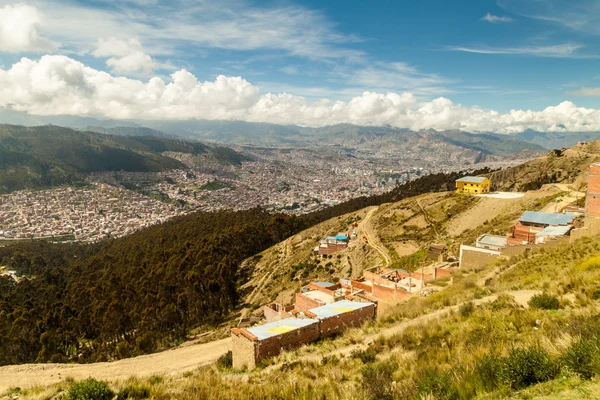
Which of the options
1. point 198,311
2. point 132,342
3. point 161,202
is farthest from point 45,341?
point 161,202

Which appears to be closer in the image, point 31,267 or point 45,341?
point 45,341

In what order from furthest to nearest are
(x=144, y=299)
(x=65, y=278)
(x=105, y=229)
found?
(x=105, y=229) → (x=65, y=278) → (x=144, y=299)

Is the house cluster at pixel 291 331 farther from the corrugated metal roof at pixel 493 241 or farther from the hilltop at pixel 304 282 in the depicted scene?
the corrugated metal roof at pixel 493 241

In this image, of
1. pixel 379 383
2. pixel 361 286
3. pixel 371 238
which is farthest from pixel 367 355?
pixel 371 238

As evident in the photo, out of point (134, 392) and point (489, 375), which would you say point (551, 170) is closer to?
point (489, 375)

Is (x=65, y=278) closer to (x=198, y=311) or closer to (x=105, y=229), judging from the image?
(x=198, y=311)

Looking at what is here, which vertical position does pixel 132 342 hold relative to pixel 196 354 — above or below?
below

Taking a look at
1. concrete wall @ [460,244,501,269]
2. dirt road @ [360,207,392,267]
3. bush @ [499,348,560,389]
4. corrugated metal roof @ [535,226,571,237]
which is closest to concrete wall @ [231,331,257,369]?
bush @ [499,348,560,389]
